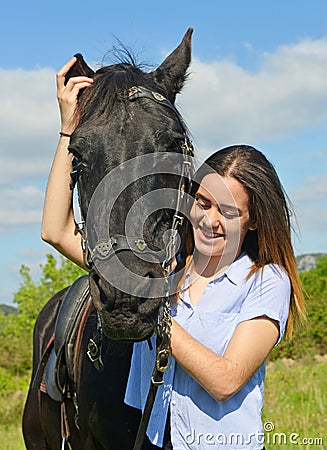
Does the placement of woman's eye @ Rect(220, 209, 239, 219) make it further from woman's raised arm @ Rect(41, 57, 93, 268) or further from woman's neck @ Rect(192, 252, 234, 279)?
woman's raised arm @ Rect(41, 57, 93, 268)

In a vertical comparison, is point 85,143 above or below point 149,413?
above

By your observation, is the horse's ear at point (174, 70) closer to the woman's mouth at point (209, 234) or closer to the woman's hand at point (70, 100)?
the woman's hand at point (70, 100)

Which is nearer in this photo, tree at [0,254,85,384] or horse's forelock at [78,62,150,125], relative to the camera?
horse's forelock at [78,62,150,125]

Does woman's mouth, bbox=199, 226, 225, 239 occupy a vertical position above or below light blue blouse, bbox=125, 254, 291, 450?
above

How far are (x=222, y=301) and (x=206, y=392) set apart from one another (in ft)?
1.30

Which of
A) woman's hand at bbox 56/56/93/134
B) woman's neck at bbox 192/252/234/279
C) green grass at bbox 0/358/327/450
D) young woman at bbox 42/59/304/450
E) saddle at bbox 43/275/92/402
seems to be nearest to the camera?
young woman at bbox 42/59/304/450

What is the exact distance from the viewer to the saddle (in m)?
3.75

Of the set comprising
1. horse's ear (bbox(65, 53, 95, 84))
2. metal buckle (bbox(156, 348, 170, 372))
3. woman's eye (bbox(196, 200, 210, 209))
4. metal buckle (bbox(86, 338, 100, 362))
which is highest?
horse's ear (bbox(65, 53, 95, 84))

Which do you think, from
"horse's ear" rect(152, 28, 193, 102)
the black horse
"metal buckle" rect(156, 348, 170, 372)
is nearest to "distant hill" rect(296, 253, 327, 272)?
"horse's ear" rect(152, 28, 193, 102)

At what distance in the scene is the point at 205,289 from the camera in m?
2.94

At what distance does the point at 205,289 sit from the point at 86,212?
64cm

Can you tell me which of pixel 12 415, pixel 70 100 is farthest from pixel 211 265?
pixel 12 415

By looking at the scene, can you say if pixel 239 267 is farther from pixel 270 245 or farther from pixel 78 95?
pixel 78 95

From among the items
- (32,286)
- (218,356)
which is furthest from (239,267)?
(32,286)
